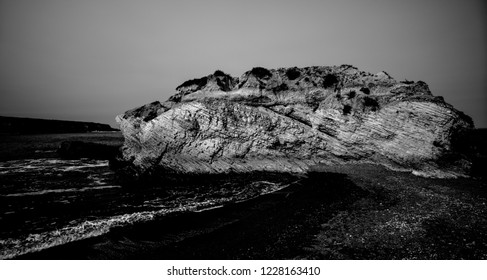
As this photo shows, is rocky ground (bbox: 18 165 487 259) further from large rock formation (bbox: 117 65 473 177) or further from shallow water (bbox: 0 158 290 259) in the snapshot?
large rock formation (bbox: 117 65 473 177)

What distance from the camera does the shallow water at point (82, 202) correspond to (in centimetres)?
976

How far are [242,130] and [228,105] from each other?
10.5ft

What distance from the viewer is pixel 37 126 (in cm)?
12188

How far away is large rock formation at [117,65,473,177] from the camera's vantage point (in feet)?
60.4

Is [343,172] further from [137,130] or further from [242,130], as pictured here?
[137,130]

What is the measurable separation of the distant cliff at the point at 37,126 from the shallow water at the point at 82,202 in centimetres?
12316

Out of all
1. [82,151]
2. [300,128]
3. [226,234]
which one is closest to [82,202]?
[226,234]

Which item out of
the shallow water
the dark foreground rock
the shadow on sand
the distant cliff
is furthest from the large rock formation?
the distant cliff

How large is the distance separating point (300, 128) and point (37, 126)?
156 m

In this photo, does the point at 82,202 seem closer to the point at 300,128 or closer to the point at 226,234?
the point at 226,234

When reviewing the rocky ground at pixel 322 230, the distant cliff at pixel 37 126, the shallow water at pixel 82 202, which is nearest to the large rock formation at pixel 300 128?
the shallow water at pixel 82 202

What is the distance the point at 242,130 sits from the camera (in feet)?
72.0

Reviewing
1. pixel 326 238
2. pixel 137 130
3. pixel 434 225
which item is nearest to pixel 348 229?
pixel 326 238
